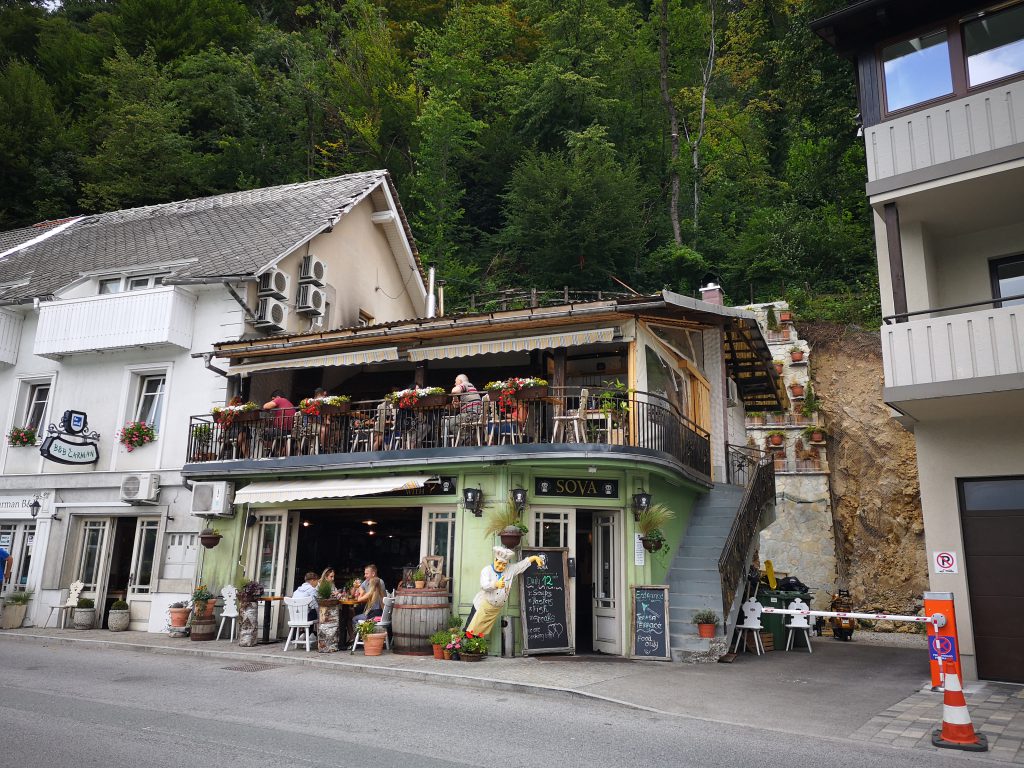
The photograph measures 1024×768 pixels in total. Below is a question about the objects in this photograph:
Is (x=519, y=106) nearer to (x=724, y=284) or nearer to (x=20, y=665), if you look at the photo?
(x=724, y=284)

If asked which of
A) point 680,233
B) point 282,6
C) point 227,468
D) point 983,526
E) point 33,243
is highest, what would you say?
point 282,6

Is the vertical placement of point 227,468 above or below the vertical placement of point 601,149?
below

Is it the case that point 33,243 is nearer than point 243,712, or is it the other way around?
point 243,712

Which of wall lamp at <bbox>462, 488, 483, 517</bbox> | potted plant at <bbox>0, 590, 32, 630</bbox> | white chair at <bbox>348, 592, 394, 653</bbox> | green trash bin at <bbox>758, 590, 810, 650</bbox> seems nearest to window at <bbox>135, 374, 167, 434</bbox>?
potted plant at <bbox>0, 590, 32, 630</bbox>

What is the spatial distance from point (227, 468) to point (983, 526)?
13397mm

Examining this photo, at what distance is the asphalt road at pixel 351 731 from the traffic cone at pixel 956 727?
21 cm

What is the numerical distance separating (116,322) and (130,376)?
4.47 feet

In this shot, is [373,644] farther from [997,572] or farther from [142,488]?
[997,572]

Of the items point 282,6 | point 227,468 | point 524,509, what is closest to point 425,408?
point 524,509

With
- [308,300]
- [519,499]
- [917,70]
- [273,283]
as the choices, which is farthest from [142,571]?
[917,70]

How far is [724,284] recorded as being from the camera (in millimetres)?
29672

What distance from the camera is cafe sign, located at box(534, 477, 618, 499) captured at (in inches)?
526

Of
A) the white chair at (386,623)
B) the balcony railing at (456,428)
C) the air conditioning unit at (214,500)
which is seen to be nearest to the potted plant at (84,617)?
the air conditioning unit at (214,500)

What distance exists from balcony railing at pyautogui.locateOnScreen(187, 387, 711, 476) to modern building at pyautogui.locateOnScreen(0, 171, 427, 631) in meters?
1.69
